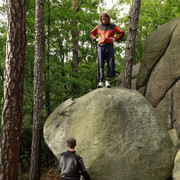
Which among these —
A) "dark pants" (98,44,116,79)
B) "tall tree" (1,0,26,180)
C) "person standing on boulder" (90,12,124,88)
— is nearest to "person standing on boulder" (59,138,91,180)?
"tall tree" (1,0,26,180)

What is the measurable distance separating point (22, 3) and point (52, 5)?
7372 millimetres

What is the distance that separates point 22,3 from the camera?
464 centimetres

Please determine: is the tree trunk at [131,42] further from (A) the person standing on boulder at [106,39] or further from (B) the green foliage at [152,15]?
(B) the green foliage at [152,15]

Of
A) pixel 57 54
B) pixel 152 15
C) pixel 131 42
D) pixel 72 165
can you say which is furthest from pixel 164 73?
pixel 152 15

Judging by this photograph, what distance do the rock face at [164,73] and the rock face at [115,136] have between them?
Result: 6.61 ft

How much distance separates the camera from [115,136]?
4.95m

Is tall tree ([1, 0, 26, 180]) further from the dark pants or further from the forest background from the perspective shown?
the forest background

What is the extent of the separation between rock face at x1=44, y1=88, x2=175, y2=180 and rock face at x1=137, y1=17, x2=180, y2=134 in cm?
201

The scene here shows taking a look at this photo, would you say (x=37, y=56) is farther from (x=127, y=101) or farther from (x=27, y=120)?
(x=127, y=101)

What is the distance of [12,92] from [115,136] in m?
2.81

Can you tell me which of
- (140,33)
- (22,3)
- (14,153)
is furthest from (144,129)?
(140,33)

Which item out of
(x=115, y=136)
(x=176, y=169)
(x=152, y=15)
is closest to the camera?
(x=176, y=169)

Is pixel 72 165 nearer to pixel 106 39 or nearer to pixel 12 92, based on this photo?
pixel 12 92

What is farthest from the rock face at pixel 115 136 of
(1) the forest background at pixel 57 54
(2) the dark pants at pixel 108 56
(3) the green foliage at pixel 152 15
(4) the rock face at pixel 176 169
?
(3) the green foliage at pixel 152 15
